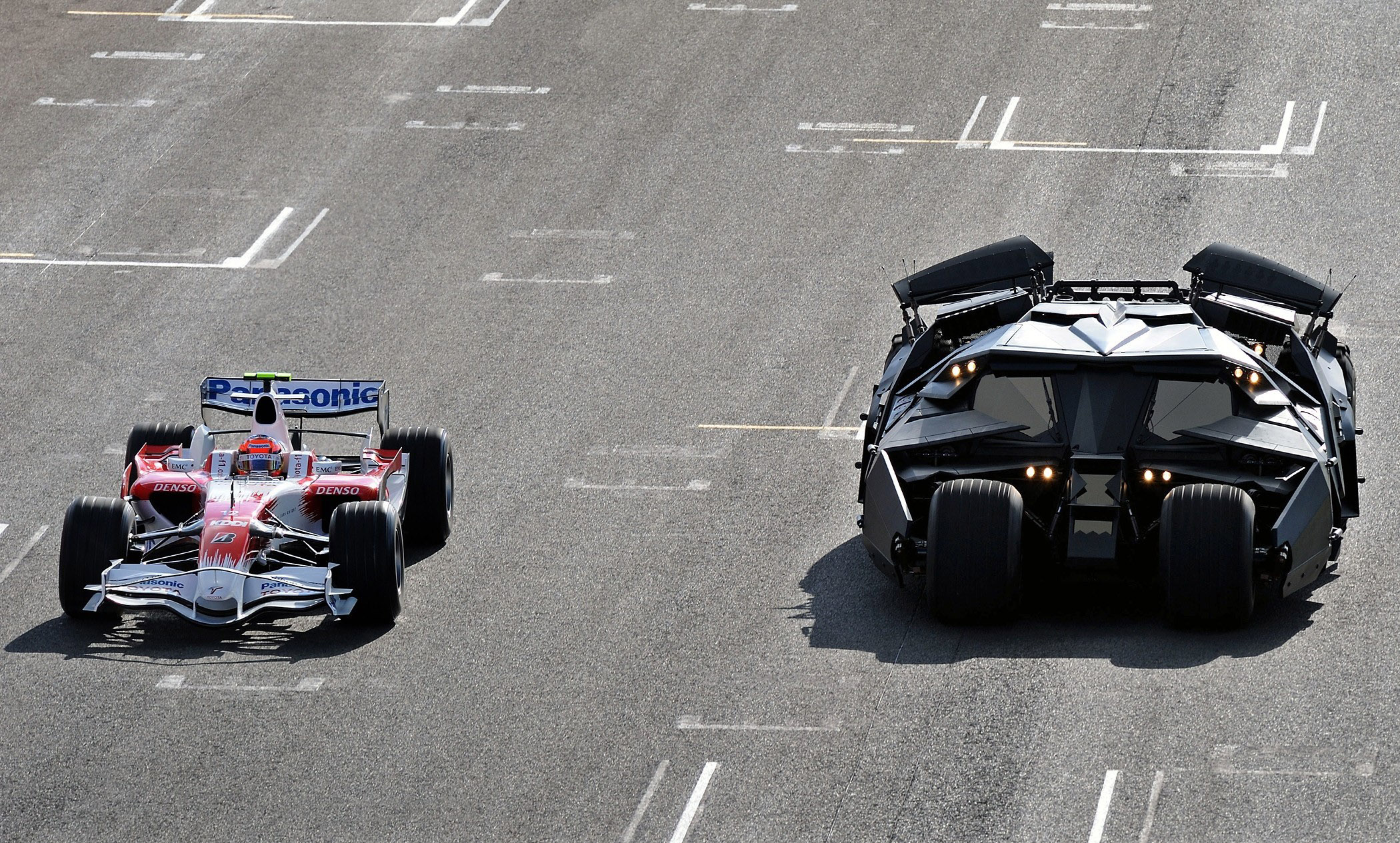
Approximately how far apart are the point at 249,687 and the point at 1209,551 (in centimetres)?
724

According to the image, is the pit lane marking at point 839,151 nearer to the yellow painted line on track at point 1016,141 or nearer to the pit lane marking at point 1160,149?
the yellow painted line on track at point 1016,141

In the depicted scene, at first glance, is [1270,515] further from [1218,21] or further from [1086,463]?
[1218,21]

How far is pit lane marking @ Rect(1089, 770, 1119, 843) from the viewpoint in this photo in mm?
12727

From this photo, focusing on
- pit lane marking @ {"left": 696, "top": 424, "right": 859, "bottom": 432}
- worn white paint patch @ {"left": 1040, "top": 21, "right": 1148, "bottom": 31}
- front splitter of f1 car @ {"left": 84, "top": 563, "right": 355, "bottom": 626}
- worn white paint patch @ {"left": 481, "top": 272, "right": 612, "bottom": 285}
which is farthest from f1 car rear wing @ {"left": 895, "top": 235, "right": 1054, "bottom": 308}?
worn white paint patch @ {"left": 1040, "top": 21, "right": 1148, "bottom": 31}

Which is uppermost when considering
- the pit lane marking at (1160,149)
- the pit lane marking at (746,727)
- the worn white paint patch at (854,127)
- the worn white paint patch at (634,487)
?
the pit lane marking at (746,727)

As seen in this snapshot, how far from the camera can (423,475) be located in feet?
61.1

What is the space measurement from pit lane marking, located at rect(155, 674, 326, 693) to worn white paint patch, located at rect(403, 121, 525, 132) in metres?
17.9

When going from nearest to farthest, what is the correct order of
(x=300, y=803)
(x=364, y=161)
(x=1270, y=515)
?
1. (x=300, y=803)
2. (x=1270, y=515)
3. (x=364, y=161)

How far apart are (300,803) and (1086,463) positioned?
665 cm

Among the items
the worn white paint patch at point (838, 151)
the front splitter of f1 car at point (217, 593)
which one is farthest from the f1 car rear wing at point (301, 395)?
the worn white paint patch at point (838, 151)

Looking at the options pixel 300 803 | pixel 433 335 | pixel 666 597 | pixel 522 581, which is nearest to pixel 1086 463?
pixel 666 597

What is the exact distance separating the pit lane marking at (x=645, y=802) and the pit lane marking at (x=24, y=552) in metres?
7.27

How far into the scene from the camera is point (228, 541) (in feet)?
53.8

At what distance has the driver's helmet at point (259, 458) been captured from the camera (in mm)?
17766
